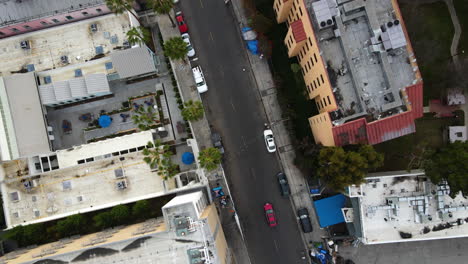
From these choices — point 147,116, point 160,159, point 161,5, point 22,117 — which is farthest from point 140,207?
point 161,5

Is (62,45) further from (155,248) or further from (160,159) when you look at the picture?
(155,248)

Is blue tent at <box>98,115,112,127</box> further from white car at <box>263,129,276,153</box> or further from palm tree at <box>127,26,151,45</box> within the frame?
white car at <box>263,129,276,153</box>

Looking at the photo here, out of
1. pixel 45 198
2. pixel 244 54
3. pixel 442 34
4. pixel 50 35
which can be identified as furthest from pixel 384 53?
pixel 45 198

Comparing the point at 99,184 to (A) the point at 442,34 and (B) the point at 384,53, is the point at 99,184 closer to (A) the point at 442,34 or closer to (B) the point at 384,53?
(B) the point at 384,53

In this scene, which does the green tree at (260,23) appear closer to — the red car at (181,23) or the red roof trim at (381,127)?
the red car at (181,23)

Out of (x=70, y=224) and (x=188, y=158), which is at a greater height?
(x=188, y=158)

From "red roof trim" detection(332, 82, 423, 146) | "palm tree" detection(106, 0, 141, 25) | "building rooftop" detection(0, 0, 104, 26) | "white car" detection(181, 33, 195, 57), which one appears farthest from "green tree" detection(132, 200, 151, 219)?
"building rooftop" detection(0, 0, 104, 26)
